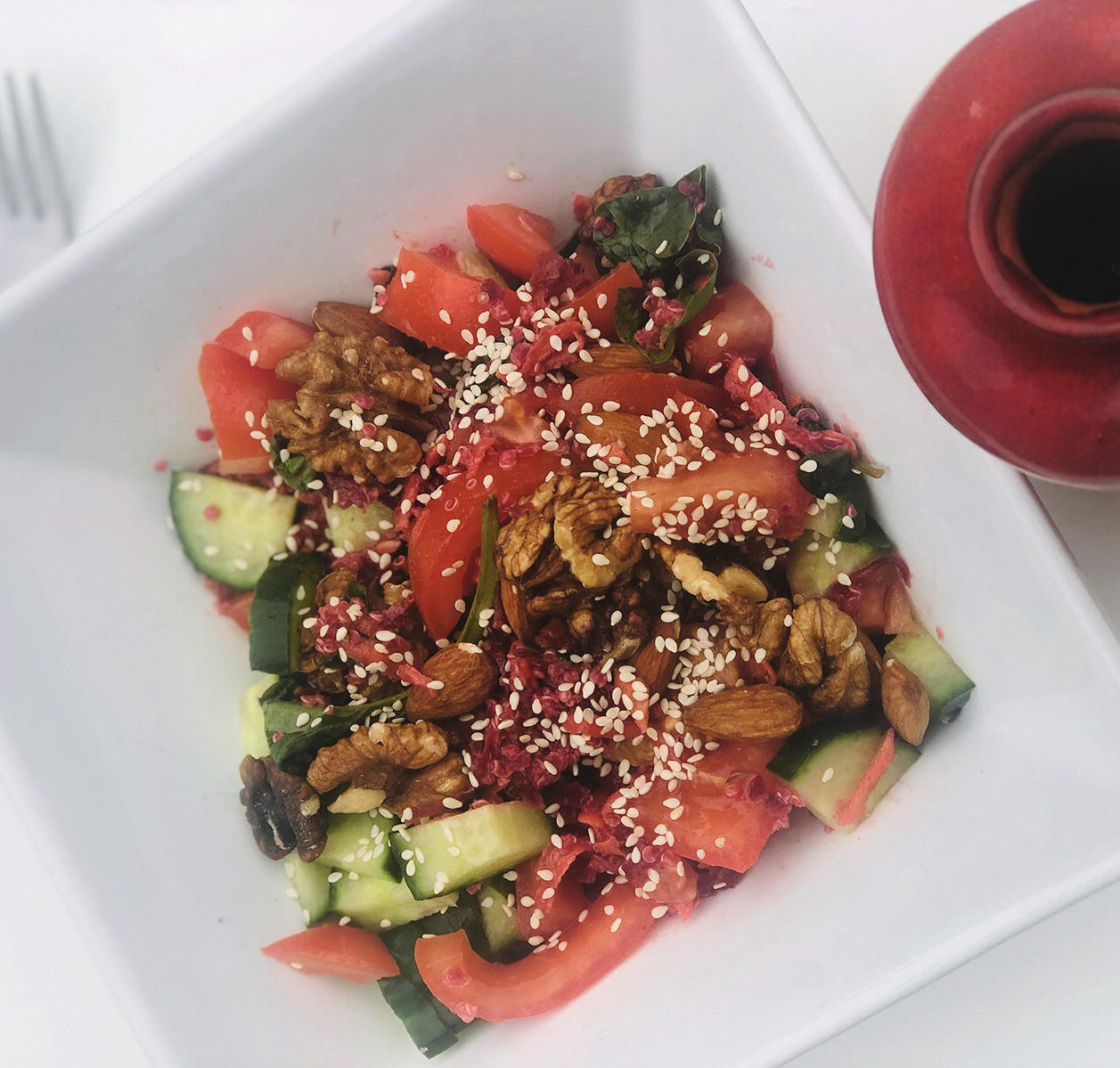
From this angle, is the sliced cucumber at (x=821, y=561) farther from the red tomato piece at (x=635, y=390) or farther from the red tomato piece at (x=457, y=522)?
the red tomato piece at (x=457, y=522)

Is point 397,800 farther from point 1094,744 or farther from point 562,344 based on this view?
point 1094,744

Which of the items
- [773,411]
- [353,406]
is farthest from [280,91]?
[773,411]

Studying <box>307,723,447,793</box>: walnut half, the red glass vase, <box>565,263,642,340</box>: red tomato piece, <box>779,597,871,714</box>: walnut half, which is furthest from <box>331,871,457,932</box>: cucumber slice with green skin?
the red glass vase

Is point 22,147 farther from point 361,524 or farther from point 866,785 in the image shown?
point 866,785

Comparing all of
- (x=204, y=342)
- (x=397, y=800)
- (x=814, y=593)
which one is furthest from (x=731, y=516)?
(x=204, y=342)

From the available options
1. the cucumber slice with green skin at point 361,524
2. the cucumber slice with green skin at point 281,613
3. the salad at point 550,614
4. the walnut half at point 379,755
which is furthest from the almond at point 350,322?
the walnut half at point 379,755

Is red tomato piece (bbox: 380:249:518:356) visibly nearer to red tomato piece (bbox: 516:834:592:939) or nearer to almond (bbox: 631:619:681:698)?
almond (bbox: 631:619:681:698)
